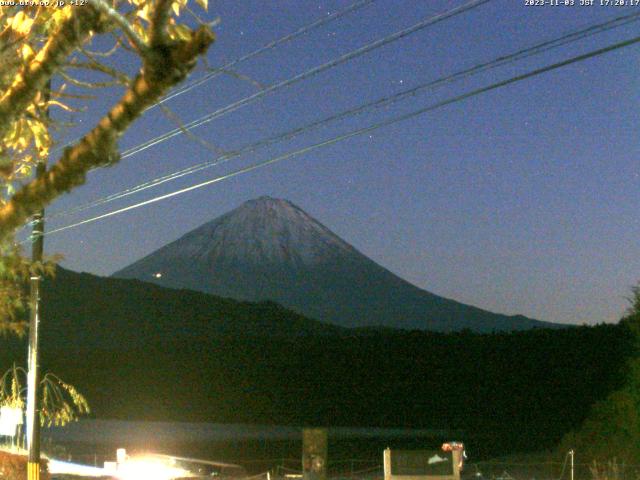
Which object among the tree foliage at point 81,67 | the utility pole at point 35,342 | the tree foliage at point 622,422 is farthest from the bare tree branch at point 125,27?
the tree foliage at point 622,422

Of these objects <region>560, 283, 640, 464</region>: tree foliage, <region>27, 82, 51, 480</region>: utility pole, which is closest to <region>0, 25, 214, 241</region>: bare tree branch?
<region>27, 82, 51, 480</region>: utility pole

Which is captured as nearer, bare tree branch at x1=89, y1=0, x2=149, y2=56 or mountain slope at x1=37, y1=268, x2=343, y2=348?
bare tree branch at x1=89, y1=0, x2=149, y2=56

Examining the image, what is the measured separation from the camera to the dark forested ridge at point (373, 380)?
→ 47769 mm

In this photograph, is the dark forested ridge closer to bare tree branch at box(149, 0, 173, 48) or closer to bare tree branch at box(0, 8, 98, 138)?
bare tree branch at box(0, 8, 98, 138)

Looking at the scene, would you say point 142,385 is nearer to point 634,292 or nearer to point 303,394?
→ point 303,394

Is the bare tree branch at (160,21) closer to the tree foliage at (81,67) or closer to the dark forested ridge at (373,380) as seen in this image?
the tree foliage at (81,67)

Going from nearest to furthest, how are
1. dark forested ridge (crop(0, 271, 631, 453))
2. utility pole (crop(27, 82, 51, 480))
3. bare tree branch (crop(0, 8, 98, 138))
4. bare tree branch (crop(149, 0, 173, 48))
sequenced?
bare tree branch (crop(149, 0, 173, 48)) < bare tree branch (crop(0, 8, 98, 138)) < utility pole (crop(27, 82, 51, 480)) < dark forested ridge (crop(0, 271, 631, 453))

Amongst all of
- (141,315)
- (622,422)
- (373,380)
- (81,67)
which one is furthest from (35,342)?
(141,315)

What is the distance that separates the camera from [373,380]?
59312 millimetres

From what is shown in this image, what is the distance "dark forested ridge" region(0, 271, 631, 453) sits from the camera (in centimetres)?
4777

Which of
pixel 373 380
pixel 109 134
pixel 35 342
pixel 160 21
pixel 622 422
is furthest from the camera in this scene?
pixel 373 380

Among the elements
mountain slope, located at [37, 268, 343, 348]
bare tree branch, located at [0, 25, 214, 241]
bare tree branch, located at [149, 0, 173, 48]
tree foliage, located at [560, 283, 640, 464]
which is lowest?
tree foliage, located at [560, 283, 640, 464]

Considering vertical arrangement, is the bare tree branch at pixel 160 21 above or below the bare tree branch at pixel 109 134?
above

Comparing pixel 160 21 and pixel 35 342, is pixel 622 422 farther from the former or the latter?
pixel 160 21
